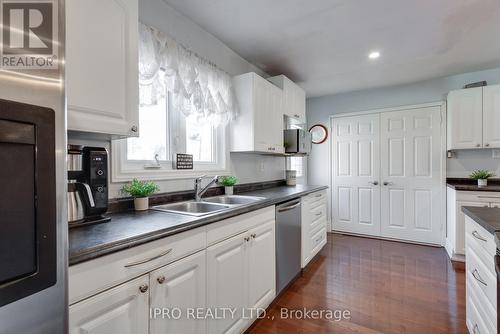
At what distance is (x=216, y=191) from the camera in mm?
2424

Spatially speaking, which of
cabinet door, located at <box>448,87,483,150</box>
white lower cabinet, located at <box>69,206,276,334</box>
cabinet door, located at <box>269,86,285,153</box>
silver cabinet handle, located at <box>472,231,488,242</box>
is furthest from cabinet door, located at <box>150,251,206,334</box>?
cabinet door, located at <box>448,87,483,150</box>

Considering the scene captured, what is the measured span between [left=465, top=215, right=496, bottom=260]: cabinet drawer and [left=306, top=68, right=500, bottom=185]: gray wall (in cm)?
231

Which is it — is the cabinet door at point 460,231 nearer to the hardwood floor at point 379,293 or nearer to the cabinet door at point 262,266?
the hardwood floor at point 379,293

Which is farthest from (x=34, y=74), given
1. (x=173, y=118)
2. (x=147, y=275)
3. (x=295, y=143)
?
(x=295, y=143)

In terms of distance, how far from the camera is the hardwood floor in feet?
5.92

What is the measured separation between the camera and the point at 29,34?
568 mm

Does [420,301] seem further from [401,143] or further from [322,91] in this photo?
[322,91]

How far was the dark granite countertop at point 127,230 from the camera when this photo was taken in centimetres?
87

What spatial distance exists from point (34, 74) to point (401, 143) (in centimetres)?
422

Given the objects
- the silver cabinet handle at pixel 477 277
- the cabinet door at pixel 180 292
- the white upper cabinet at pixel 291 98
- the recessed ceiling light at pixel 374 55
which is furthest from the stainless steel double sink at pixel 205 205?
the recessed ceiling light at pixel 374 55

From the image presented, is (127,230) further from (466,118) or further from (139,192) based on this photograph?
(466,118)

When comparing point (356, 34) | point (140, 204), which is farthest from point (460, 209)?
point (140, 204)

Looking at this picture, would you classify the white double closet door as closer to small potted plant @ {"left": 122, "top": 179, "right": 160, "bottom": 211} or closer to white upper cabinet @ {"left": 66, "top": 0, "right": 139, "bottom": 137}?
small potted plant @ {"left": 122, "top": 179, "right": 160, "bottom": 211}

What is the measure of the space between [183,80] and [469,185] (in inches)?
142
